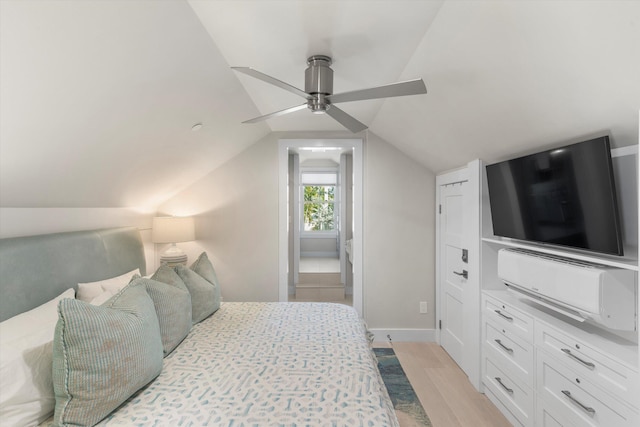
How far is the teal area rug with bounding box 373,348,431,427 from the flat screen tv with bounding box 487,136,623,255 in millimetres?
1470

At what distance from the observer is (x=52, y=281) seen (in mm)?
1935

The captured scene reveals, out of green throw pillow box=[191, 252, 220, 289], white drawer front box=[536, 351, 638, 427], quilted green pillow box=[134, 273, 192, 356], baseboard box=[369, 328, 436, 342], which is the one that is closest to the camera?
white drawer front box=[536, 351, 638, 427]

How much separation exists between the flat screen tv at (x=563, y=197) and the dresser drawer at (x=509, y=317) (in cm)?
51

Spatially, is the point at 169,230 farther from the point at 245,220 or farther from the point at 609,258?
the point at 609,258

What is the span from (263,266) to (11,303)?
2316mm

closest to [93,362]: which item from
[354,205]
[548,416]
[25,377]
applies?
[25,377]

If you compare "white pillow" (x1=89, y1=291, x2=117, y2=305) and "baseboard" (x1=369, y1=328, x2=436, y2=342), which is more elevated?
"white pillow" (x1=89, y1=291, x2=117, y2=305)

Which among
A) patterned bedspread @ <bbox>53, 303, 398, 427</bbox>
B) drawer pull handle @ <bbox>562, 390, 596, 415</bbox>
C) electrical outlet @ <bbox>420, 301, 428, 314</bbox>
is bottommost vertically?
electrical outlet @ <bbox>420, 301, 428, 314</bbox>

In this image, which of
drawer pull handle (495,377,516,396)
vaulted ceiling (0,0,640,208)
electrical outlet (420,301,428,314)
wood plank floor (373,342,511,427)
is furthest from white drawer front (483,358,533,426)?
vaulted ceiling (0,0,640,208)

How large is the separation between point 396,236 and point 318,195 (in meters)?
1.48

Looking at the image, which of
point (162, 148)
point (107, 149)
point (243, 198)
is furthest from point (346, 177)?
point (107, 149)

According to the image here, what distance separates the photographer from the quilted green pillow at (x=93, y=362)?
1.21 metres

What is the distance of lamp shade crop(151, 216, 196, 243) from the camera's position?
11.0 ft

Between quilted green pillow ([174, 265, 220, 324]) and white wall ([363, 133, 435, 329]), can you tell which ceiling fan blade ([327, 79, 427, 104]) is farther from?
white wall ([363, 133, 435, 329])
